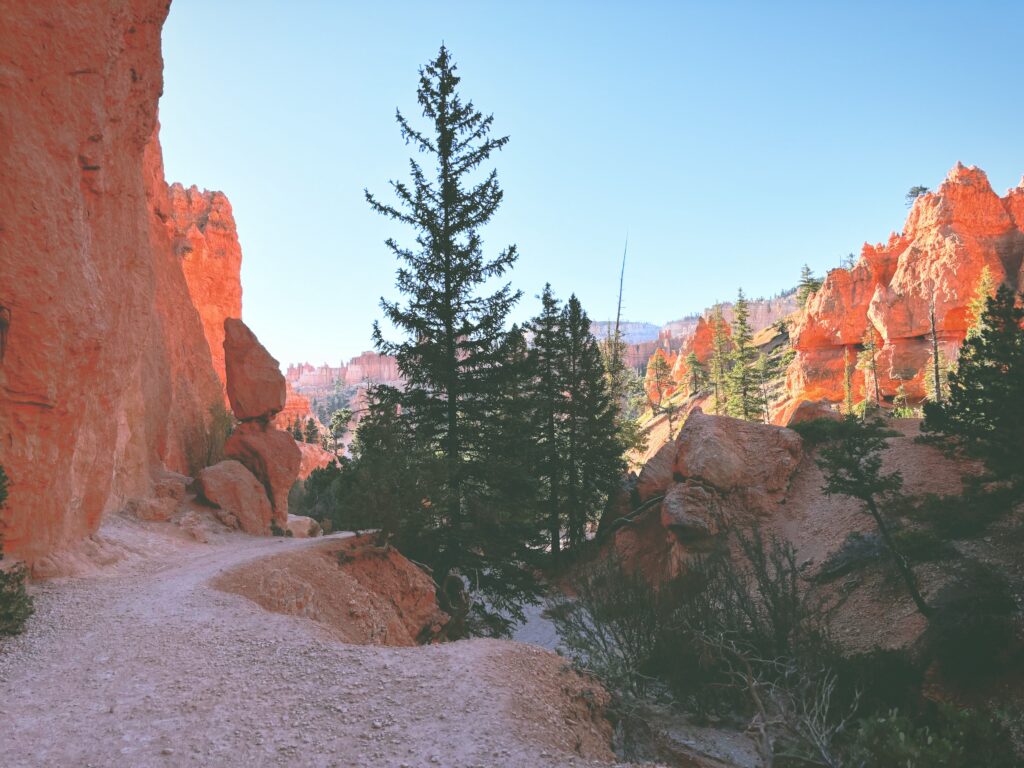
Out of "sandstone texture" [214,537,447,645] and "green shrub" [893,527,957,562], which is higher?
"green shrub" [893,527,957,562]

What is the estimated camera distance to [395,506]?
12320 mm

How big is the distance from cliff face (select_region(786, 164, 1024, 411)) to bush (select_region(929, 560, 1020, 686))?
54172 mm

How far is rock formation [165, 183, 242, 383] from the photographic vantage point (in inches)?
1908

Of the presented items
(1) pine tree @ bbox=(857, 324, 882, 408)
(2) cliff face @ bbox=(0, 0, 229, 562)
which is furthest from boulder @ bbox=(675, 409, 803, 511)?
(1) pine tree @ bbox=(857, 324, 882, 408)

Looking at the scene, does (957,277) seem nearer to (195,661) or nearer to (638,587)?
(638,587)

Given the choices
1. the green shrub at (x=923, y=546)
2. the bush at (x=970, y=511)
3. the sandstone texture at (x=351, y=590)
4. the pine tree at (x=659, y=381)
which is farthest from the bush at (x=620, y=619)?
the pine tree at (x=659, y=381)

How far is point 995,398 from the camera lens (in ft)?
36.2

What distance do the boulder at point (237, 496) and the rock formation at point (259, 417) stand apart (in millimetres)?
1138

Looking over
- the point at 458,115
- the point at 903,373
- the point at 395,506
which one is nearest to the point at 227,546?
the point at 395,506

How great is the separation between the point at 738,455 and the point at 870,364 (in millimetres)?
45770

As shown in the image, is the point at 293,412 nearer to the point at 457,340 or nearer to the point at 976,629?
the point at 457,340

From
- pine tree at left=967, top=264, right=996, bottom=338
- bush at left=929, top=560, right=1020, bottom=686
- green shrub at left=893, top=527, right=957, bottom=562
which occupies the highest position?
pine tree at left=967, top=264, right=996, bottom=338

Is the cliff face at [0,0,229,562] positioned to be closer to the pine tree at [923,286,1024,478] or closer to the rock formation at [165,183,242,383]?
the pine tree at [923,286,1024,478]

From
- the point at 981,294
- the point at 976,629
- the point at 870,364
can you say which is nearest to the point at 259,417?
the point at 976,629
